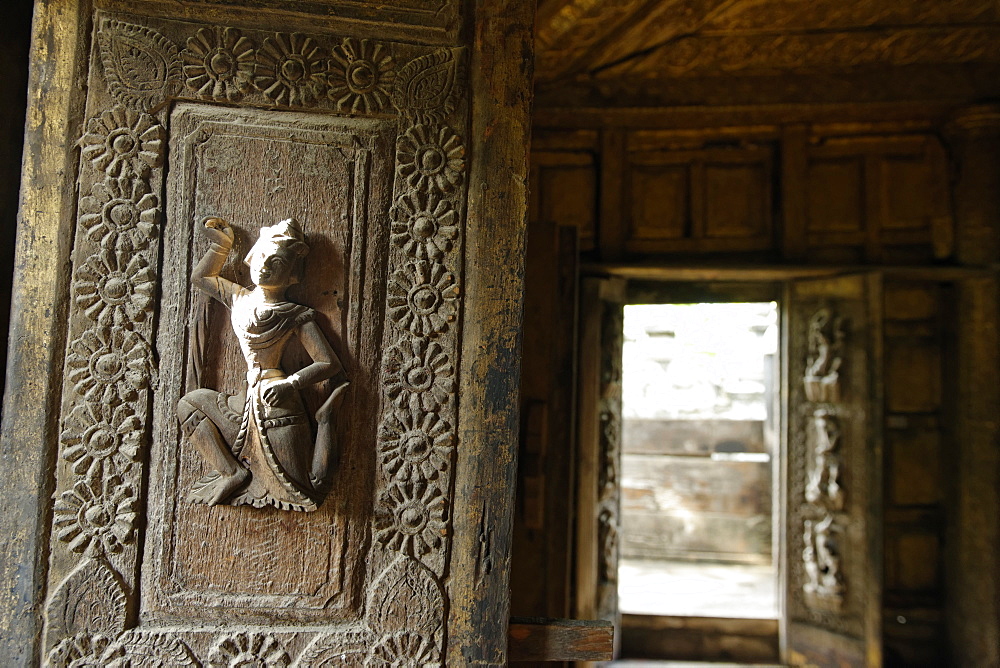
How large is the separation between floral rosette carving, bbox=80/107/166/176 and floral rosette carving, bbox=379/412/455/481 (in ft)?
3.68

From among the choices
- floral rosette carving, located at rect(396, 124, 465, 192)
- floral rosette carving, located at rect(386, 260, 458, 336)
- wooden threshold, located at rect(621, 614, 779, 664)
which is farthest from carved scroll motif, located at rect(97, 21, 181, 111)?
wooden threshold, located at rect(621, 614, 779, 664)

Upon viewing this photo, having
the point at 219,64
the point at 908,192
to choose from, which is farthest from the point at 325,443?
the point at 908,192

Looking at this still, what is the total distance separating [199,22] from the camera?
2.06m

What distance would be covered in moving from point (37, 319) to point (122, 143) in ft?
1.98

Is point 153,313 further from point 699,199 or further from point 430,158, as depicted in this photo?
point 699,199

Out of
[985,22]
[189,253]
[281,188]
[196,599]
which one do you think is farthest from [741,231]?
[196,599]

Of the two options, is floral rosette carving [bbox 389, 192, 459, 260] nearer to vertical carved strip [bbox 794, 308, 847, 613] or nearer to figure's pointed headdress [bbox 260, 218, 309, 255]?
figure's pointed headdress [bbox 260, 218, 309, 255]

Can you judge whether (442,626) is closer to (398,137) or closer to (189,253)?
(189,253)

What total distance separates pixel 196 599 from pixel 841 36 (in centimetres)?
405

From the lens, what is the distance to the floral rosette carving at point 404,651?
2.00 meters

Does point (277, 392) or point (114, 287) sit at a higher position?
point (114, 287)

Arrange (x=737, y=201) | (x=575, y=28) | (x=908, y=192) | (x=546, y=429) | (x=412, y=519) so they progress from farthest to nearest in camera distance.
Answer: (x=737, y=201) → (x=908, y=192) → (x=575, y=28) → (x=546, y=429) → (x=412, y=519)

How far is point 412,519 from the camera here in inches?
79.7

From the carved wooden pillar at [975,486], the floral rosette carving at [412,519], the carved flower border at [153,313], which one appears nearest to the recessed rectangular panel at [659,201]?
the carved wooden pillar at [975,486]
